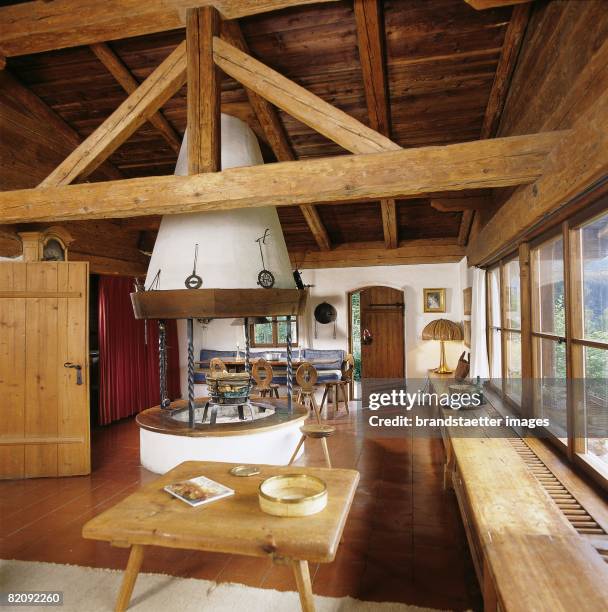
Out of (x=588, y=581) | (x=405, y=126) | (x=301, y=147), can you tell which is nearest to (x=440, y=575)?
(x=588, y=581)

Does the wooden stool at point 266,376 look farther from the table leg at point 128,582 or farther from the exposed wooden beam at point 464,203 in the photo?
the table leg at point 128,582

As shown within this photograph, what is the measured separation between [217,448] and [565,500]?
2.84 m

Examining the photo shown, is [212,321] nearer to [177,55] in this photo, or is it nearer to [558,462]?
[177,55]

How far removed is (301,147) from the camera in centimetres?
564

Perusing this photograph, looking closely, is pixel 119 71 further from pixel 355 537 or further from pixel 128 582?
pixel 355 537

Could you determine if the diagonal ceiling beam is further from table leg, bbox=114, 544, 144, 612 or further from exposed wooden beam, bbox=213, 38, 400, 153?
table leg, bbox=114, 544, 144, 612

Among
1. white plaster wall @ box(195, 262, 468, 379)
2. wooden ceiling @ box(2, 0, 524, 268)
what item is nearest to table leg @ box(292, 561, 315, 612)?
wooden ceiling @ box(2, 0, 524, 268)

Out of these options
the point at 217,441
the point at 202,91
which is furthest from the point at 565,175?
the point at 217,441

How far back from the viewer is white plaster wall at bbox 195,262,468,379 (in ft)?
26.3

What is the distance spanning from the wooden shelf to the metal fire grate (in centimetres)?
237

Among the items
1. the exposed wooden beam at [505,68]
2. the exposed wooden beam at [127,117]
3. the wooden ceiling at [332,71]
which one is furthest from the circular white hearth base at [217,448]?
the exposed wooden beam at [505,68]

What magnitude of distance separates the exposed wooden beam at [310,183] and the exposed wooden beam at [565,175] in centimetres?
18

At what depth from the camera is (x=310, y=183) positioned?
3.16 metres

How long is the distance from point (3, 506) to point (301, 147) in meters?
4.69
